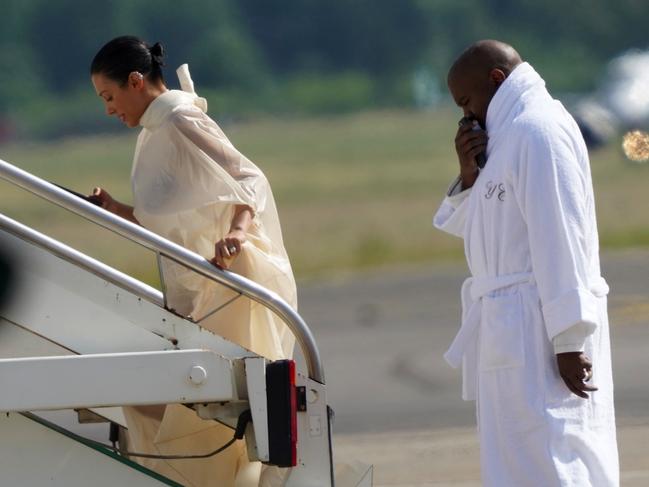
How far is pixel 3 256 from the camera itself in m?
4.50

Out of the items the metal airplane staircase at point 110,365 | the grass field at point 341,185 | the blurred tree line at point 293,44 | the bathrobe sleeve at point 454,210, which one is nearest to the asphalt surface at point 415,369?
the bathrobe sleeve at point 454,210

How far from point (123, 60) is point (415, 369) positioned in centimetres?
675

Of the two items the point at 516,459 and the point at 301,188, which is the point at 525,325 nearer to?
the point at 516,459

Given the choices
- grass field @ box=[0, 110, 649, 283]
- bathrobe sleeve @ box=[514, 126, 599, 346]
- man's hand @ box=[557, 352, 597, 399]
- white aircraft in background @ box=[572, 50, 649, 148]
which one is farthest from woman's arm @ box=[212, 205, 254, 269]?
grass field @ box=[0, 110, 649, 283]

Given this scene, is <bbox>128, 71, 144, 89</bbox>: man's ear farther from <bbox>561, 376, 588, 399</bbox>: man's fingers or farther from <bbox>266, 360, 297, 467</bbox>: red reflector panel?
<bbox>561, 376, 588, 399</bbox>: man's fingers

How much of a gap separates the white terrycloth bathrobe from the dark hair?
0.12 metres

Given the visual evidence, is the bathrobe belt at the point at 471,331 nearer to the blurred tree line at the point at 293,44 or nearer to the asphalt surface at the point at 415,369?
the asphalt surface at the point at 415,369

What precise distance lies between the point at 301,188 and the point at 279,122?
18850 millimetres

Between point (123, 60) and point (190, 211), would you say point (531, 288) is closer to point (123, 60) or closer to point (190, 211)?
point (190, 211)

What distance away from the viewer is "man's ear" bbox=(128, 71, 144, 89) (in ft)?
16.9

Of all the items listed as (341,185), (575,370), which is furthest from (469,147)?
(341,185)

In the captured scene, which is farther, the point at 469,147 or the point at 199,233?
the point at 199,233

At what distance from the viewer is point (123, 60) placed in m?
5.15

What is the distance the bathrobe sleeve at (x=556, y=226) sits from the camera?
424 centimetres
